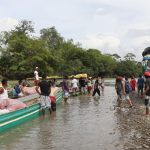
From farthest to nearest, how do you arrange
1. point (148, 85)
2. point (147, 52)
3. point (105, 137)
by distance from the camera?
point (147, 52)
point (148, 85)
point (105, 137)

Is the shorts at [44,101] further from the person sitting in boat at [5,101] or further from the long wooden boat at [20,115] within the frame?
the person sitting in boat at [5,101]

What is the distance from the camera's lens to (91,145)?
12008 millimetres

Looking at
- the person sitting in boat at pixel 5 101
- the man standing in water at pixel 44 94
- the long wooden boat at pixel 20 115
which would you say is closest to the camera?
the long wooden boat at pixel 20 115

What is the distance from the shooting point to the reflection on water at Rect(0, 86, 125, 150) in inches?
472

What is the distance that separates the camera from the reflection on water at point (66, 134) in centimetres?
1198

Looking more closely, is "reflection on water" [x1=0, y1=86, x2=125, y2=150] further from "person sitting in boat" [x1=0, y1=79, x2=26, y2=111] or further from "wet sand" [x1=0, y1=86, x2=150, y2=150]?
"person sitting in boat" [x1=0, y1=79, x2=26, y2=111]

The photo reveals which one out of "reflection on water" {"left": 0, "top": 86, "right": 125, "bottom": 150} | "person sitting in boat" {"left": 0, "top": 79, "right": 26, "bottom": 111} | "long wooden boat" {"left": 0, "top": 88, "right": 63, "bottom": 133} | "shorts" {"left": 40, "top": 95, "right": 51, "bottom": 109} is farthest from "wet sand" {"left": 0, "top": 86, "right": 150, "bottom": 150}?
"person sitting in boat" {"left": 0, "top": 79, "right": 26, "bottom": 111}

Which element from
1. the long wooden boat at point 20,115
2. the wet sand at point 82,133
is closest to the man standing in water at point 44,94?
the long wooden boat at point 20,115

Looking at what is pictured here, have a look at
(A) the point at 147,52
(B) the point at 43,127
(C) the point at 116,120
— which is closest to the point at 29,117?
(B) the point at 43,127

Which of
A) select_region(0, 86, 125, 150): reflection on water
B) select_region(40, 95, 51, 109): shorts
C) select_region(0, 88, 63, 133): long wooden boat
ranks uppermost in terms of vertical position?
select_region(40, 95, 51, 109): shorts

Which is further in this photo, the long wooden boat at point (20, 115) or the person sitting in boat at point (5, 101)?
the person sitting in boat at point (5, 101)

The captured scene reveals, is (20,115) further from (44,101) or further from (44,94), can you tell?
(44,101)

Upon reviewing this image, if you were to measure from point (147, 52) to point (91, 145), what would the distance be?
19275 millimetres

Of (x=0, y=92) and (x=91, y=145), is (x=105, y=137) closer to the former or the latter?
(x=91, y=145)
